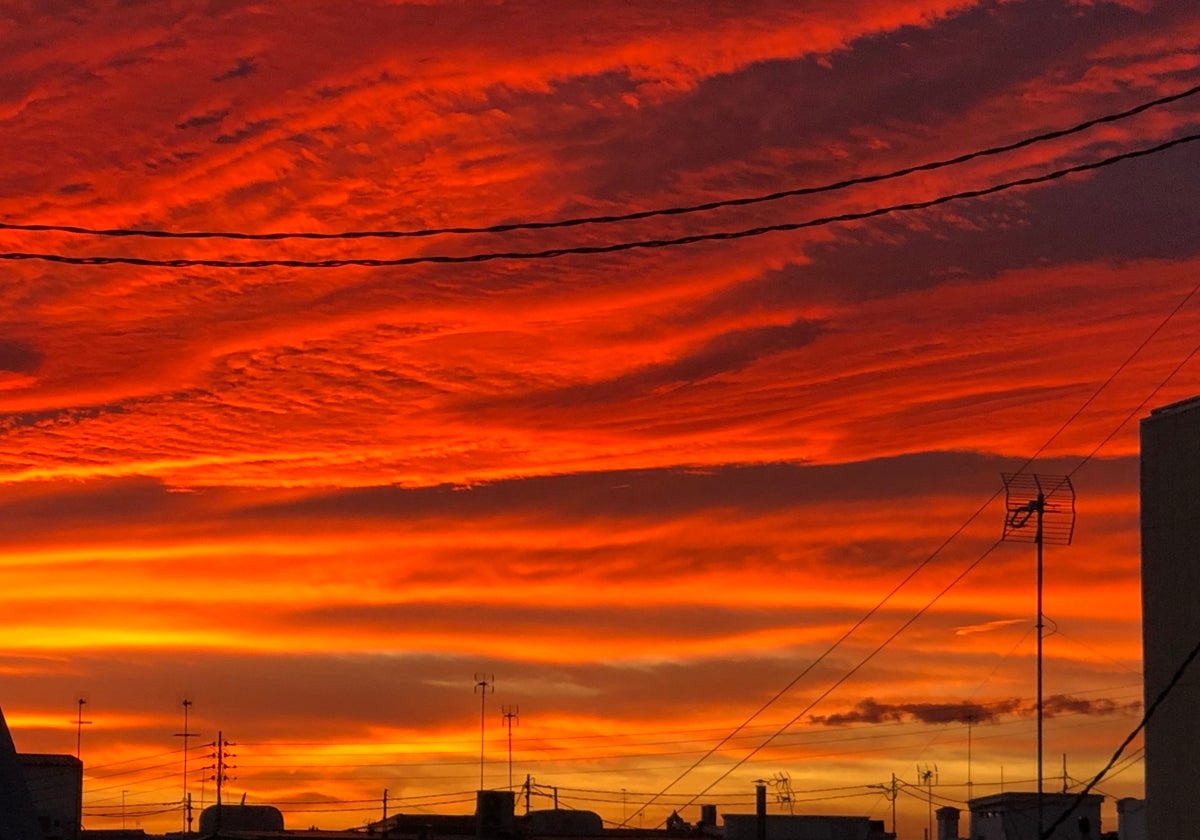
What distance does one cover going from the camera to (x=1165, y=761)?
3541 centimetres

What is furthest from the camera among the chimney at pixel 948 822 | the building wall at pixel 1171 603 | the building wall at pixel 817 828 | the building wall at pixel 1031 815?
the chimney at pixel 948 822

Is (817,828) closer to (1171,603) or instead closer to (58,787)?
(58,787)

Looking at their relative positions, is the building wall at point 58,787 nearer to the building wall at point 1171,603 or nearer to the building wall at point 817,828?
the building wall at point 817,828

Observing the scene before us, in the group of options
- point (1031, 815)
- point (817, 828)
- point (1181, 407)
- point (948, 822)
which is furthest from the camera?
point (948, 822)

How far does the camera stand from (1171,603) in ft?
115

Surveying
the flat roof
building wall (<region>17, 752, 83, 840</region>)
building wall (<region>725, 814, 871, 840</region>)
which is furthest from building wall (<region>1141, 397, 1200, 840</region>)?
building wall (<region>17, 752, 83, 840</region>)

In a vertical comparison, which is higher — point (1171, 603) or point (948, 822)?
point (1171, 603)

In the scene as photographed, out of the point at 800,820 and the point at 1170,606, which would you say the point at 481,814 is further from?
the point at 1170,606

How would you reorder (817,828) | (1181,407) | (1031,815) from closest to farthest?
(1181,407) → (1031,815) → (817,828)

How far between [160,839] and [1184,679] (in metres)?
63.9

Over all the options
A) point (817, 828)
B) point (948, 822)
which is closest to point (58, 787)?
point (817, 828)

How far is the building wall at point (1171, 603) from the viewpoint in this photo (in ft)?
113

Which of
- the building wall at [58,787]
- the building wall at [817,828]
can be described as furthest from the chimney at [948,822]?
the building wall at [58,787]

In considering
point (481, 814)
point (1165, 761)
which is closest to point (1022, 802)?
point (481, 814)
